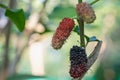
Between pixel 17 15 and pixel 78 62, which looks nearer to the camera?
pixel 78 62

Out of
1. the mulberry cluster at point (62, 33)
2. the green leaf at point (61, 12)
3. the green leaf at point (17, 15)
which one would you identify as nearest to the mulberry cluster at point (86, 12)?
the mulberry cluster at point (62, 33)

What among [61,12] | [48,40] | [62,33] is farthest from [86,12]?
[48,40]

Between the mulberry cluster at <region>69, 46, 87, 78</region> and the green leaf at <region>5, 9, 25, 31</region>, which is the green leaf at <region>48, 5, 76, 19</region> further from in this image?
the mulberry cluster at <region>69, 46, 87, 78</region>

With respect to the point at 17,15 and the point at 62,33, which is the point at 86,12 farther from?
the point at 17,15

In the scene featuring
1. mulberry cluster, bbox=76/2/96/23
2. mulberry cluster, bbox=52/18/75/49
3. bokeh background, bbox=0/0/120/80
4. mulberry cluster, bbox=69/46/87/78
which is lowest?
mulberry cluster, bbox=69/46/87/78

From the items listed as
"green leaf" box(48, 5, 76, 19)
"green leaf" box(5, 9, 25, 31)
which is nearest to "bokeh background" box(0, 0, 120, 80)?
"green leaf" box(48, 5, 76, 19)

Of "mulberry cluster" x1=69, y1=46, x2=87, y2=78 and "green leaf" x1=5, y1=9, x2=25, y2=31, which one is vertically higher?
"green leaf" x1=5, y1=9, x2=25, y2=31
